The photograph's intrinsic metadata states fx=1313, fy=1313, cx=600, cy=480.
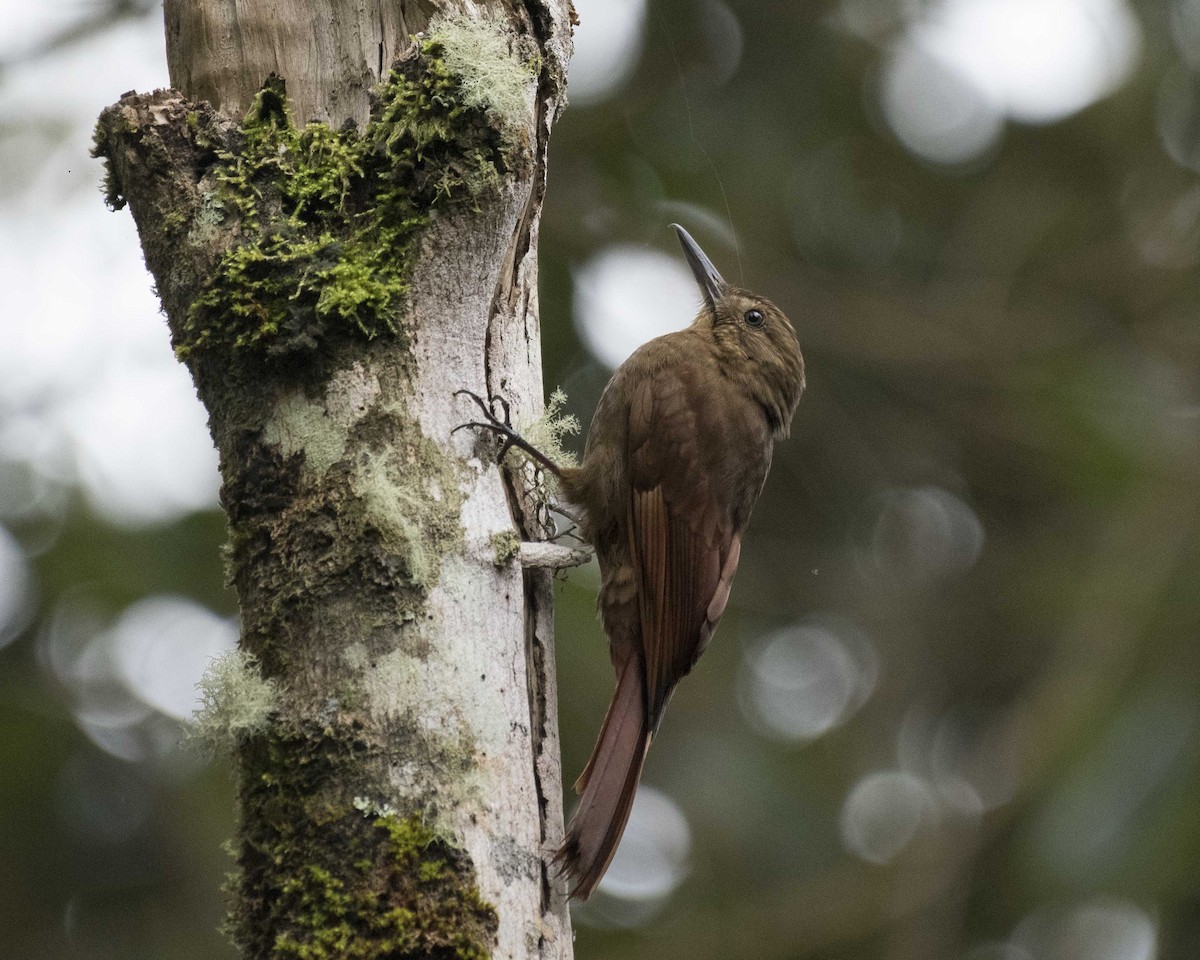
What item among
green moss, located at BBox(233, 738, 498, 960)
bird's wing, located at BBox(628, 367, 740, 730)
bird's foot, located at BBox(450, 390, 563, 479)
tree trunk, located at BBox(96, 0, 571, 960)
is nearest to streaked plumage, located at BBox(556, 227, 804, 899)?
bird's wing, located at BBox(628, 367, 740, 730)

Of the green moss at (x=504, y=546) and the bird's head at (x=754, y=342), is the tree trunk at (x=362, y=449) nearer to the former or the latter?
the green moss at (x=504, y=546)

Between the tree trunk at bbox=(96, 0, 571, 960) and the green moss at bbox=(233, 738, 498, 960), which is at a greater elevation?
the tree trunk at bbox=(96, 0, 571, 960)

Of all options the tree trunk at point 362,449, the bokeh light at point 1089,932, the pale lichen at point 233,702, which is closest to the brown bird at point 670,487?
the tree trunk at point 362,449

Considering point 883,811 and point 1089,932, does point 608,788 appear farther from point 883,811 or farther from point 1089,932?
point 883,811

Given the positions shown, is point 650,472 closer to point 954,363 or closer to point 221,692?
point 221,692

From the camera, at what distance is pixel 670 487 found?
343 centimetres

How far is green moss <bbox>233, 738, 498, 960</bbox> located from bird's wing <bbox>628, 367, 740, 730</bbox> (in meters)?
1.20

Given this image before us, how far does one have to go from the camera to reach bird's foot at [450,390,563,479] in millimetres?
2400

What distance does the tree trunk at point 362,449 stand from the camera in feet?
6.47

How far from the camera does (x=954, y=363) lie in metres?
5.52

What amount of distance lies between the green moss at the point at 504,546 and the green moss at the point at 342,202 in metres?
0.41

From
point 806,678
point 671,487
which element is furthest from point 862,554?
point 671,487

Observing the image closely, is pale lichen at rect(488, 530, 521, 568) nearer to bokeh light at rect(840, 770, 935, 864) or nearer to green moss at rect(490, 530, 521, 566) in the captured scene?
green moss at rect(490, 530, 521, 566)

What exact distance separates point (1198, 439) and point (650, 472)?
8.16 feet
